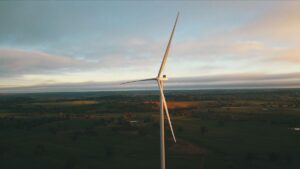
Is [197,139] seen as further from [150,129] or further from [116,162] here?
[116,162]

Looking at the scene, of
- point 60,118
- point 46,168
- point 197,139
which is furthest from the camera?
point 60,118

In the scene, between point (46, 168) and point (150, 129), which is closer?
point (46, 168)

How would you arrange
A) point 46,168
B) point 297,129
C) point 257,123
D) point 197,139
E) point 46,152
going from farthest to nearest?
point 257,123
point 297,129
point 197,139
point 46,152
point 46,168

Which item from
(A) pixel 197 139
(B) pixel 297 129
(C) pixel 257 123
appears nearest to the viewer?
(A) pixel 197 139

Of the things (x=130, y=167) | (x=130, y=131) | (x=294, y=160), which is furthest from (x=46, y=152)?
(x=294, y=160)

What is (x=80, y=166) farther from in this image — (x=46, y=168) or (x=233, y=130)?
(x=233, y=130)

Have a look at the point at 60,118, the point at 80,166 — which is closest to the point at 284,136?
the point at 80,166

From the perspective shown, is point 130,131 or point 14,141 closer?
point 14,141

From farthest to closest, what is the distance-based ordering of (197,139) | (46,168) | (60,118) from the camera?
(60,118) → (197,139) → (46,168)

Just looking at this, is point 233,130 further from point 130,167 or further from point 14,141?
point 14,141
